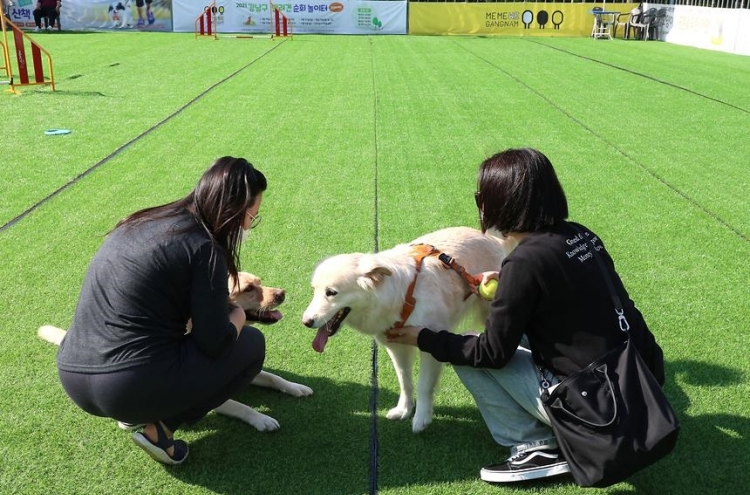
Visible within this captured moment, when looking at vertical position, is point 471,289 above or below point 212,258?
below

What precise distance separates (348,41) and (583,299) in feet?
81.7

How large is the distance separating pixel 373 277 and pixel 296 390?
93 cm

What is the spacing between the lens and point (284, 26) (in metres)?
27.5

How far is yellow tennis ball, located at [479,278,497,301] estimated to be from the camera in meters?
3.34

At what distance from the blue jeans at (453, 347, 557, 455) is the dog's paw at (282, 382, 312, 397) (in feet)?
3.18

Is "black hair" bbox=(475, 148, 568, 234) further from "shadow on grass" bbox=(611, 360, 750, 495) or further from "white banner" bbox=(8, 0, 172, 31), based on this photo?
"white banner" bbox=(8, 0, 172, 31)

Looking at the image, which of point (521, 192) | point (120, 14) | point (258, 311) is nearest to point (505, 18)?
point (120, 14)

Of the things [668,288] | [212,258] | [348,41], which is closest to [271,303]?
[212,258]

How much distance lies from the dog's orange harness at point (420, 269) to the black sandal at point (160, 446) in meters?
1.16

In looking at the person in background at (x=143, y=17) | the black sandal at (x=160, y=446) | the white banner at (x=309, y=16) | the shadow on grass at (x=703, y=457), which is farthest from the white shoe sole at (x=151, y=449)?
the person in background at (x=143, y=17)

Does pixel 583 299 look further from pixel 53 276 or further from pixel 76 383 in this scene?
pixel 53 276

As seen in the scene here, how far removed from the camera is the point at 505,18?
3109cm

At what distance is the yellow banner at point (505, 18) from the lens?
101ft

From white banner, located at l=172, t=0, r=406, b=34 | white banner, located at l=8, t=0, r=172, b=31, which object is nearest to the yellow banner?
white banner, located at l=172, t=0, r=406, b=34
